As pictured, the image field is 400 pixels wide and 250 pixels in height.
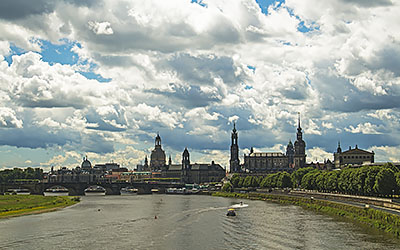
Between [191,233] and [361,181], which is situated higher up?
[361,181]

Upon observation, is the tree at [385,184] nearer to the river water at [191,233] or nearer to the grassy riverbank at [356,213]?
the grassy riverbank at [356,213]

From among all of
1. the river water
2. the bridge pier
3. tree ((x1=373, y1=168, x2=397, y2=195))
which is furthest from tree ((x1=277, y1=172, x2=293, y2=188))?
tree ((x1=373, y1=168, x2=397, y2=195))

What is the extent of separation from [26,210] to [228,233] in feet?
164

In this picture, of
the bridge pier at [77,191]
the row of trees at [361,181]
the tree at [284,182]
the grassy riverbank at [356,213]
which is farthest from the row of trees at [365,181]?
the bridge pier at [77,191]

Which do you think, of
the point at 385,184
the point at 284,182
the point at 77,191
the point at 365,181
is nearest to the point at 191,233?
the point at 385,184

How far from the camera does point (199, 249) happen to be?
56781mm

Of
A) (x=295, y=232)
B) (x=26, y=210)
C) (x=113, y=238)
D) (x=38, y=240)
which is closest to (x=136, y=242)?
(x=113, y=238)

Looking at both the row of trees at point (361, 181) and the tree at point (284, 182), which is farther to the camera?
the tree at point (284, 182)

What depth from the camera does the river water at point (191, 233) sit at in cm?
5900

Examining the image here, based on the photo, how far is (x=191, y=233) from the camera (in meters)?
69.7

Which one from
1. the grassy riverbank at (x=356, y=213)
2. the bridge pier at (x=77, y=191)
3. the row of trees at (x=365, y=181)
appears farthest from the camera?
the bridge pier at (x=77, y=191)

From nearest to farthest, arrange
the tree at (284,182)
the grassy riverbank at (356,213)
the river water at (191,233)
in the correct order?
the river water at (191,233), the grassy riverbank at (356,213), the tree at (284,182)

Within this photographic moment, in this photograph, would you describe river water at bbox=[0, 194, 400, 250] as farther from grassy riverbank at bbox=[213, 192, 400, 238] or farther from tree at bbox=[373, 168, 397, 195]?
tree at bbox=[373, 168, 397, 195]

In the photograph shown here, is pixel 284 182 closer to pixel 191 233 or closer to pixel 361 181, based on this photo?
pixel 361 181
